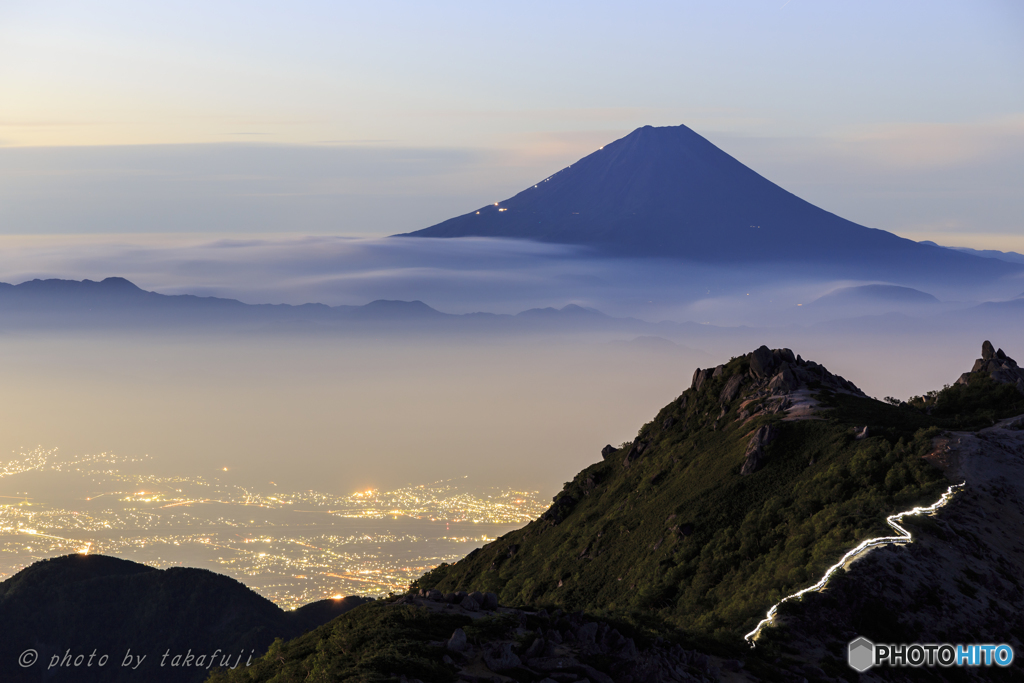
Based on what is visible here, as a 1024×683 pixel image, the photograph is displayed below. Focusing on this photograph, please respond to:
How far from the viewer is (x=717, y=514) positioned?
2162 inches

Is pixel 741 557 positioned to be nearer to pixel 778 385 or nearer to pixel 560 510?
pixel 778 385

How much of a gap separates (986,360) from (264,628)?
400 feet

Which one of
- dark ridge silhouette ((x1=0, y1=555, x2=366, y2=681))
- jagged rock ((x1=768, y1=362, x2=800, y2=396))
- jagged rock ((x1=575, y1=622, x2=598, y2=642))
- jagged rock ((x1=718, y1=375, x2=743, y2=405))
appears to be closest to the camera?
jagged rock ((x1=575, y1=622, x2=598, y2=642))

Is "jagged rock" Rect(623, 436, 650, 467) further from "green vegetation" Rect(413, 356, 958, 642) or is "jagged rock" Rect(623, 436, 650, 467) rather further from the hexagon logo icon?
the hexagon logo icon

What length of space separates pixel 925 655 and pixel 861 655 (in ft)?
10.1

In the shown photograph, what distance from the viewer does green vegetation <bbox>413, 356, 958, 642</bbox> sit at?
45875 millimetres

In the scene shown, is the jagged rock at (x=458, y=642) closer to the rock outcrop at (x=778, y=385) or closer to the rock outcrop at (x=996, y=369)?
the rock outcrop at (x=778, y=385)

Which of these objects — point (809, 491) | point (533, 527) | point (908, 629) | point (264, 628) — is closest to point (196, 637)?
point (264, 628)

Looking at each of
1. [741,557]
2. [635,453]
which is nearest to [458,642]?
[741,557]

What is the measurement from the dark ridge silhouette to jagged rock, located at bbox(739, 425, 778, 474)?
108m

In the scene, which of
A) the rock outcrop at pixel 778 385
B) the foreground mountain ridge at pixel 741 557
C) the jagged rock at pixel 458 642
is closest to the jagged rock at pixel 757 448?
the foreground mountain ridge at pixel 741 557

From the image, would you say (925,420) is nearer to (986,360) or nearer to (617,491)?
(986,360)

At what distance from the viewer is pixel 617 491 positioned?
71.6 meters

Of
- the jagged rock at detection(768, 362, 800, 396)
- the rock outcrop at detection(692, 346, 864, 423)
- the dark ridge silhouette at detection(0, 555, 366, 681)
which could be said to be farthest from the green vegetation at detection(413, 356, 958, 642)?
the dark ridge silhouette at detection(0, 555, 366, 681)
